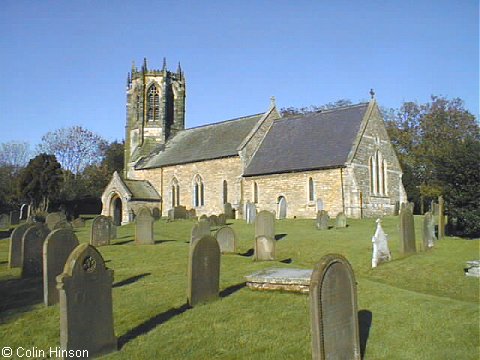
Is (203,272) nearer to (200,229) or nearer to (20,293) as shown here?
(20,293)

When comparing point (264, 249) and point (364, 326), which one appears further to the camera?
point (264, 249)

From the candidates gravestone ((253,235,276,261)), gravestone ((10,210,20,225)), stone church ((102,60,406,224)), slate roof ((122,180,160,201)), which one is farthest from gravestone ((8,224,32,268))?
slate roof ((122,180,160,201))

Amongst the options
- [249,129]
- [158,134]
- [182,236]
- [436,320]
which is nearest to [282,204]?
[249,129]

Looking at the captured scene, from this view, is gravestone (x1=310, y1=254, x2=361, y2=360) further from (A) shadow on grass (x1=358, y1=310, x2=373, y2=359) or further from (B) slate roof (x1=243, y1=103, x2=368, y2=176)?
(B) slate roof (x1=243, y1=103, x2=368, y2=176)

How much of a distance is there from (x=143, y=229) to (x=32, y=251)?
570 centimetres

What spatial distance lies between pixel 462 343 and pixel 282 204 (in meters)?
24.8

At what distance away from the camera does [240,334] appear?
22.3 feet

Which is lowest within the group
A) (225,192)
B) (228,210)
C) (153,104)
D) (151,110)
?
(228,210)

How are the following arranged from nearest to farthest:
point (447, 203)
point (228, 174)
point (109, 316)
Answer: point (109, 316) → point (447, 203) → point (228, 174)

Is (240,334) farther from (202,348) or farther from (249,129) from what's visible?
(249,129)

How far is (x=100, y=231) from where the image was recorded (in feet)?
56.4

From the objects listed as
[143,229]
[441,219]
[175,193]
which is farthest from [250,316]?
[175,193]

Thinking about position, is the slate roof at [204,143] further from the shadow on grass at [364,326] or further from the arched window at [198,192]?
the shadow on grass at [364,326]

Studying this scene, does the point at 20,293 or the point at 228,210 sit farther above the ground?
the point at 228,210
